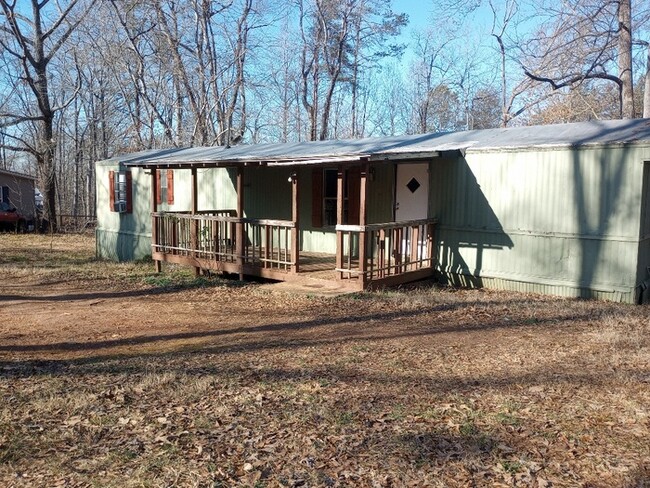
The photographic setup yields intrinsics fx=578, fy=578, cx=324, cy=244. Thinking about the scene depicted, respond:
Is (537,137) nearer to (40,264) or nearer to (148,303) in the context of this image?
(148,303)

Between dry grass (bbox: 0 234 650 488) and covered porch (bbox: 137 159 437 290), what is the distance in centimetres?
107

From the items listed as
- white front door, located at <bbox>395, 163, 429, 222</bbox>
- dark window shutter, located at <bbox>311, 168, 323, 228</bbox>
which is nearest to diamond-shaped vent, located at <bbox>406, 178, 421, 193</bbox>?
white front door, located at <bbox>395, 163, 429, 222</bbox>

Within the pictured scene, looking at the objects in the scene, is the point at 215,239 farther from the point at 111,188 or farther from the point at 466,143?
the point at 111,188

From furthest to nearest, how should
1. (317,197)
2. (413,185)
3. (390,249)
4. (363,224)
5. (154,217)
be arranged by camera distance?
(154,217) < (317,197) < (413,185) < (390,249) < (363,224)

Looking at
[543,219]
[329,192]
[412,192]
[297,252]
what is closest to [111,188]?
[329,192]

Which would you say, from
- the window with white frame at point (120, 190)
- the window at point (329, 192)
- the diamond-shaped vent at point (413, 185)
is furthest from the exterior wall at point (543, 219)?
the window with white frame at point (120, 190)

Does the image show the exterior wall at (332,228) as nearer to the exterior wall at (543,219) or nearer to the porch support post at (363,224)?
the exterior wall at (543,219)

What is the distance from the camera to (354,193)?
37.9 ft

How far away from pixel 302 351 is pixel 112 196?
11.4m

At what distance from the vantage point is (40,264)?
13836 millimetres

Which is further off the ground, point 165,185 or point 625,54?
point 625,54

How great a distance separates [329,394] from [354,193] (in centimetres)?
717

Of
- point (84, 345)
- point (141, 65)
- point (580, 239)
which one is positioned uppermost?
point (141, 65)

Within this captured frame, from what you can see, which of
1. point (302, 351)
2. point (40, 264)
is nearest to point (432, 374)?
point (302, 351)
